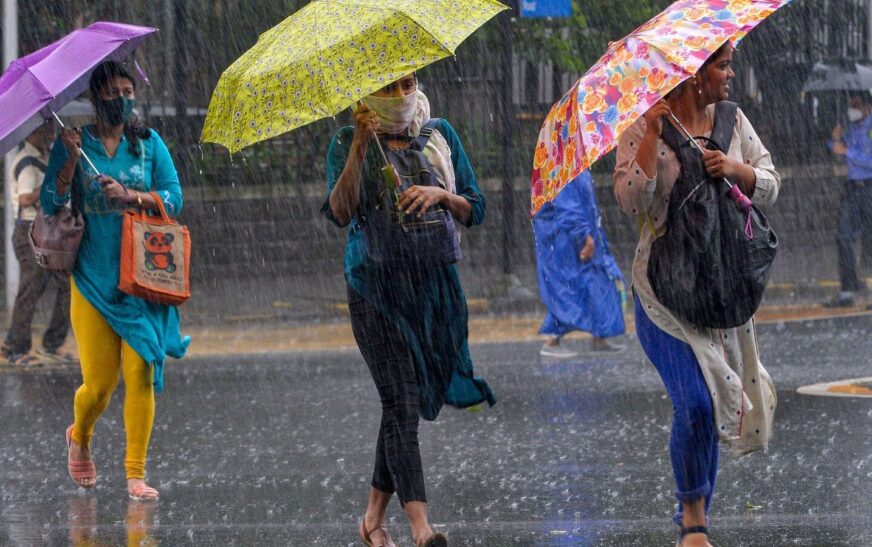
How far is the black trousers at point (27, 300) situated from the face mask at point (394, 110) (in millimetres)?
7042

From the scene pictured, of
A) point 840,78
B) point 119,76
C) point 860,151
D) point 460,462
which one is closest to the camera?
point 119,76

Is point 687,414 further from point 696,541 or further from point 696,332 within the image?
point 696,541

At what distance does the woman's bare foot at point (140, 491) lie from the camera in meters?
7.21

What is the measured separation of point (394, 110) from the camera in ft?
18.3

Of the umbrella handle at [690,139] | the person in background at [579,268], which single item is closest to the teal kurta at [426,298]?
the umbrella handle at [690,139]

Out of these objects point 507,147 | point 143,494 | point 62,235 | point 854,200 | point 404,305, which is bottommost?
point 854,200

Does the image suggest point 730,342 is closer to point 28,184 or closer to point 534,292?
point 28,184

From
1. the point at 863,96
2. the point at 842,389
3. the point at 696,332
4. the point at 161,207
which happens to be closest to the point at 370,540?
the point at 696,332

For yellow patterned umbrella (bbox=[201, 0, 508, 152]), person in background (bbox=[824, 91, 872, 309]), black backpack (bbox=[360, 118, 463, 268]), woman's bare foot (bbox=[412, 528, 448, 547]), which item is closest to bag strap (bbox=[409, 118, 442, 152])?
black backpack (bbox=[360, 118, 463, 268])

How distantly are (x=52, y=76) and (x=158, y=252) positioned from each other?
910 millimetres

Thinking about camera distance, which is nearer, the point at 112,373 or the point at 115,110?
the point at 115,110

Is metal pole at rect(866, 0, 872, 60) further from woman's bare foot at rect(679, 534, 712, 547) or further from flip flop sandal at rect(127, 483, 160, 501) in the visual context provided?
woman's bare foot at rect(679, 534, 712, 547)

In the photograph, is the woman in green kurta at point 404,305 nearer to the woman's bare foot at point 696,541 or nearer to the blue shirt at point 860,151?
the woman's bare foot at point 696,541

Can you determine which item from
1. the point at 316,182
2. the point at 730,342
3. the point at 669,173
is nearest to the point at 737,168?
the point at 669,173
